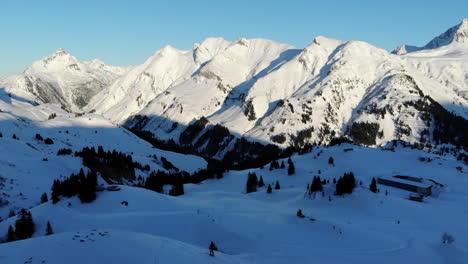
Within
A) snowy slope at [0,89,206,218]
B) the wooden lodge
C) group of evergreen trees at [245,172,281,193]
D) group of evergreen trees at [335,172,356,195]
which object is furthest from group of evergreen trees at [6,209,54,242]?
the wooden lodge

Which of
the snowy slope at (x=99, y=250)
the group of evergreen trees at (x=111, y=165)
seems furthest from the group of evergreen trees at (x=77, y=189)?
the group of evergreen trees at (x=111, y=165)

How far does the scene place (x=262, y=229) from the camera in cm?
3850

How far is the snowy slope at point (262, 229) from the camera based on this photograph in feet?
78.9

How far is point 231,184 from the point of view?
336 feet

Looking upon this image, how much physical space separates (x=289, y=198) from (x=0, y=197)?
5536cm

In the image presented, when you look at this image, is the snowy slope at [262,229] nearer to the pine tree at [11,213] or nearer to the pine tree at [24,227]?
the pine tree at [24,227]

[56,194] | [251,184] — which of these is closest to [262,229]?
[56,194]

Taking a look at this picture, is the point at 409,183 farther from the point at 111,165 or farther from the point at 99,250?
the point at 111,165

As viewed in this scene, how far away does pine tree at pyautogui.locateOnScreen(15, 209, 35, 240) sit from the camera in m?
37.5

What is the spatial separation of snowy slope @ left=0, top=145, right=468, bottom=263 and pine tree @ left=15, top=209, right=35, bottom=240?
1.10 meters

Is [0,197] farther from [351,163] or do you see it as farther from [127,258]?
[351,163]

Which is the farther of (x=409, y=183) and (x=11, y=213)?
(x=409, y=183)

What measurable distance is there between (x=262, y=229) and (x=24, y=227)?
1084 inches

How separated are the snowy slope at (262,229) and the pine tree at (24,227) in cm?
110
